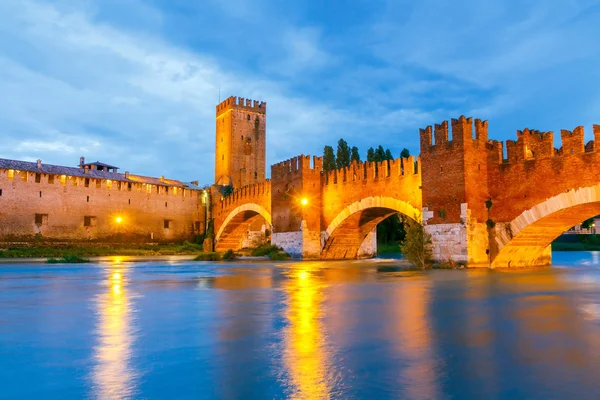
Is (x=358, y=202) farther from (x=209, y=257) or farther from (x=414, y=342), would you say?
(x=414, y=342)

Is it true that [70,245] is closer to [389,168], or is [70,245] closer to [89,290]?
[389,168]

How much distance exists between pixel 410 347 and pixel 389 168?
697 inches

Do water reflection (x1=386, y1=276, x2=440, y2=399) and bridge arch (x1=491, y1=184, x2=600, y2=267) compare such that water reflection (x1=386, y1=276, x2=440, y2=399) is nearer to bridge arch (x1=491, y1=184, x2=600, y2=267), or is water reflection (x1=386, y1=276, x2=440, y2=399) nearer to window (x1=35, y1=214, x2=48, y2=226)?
bridge arch (x1=491, y1=184, x2=600, y2=267)

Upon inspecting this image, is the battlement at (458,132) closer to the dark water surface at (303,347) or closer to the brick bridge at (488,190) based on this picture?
the brick bridge at (488,190)

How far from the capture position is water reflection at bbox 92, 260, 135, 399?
346 cm

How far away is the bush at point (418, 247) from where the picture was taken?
17750 mm

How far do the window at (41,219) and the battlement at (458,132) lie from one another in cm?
3033

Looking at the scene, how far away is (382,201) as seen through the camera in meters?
21.9

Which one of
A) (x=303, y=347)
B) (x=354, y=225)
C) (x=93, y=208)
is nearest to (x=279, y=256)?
(x=354, y=225)

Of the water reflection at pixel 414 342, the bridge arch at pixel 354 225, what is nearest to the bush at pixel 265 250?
the bridge arch at pixel 354 225

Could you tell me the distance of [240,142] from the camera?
56.4m

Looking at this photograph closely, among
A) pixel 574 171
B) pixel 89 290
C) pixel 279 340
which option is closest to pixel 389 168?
pixel 574 171

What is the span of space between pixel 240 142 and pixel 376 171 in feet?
116

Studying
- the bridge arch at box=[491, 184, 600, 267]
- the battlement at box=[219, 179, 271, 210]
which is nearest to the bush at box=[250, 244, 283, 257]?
the battlement at box=[219, 179, 271, 210]
